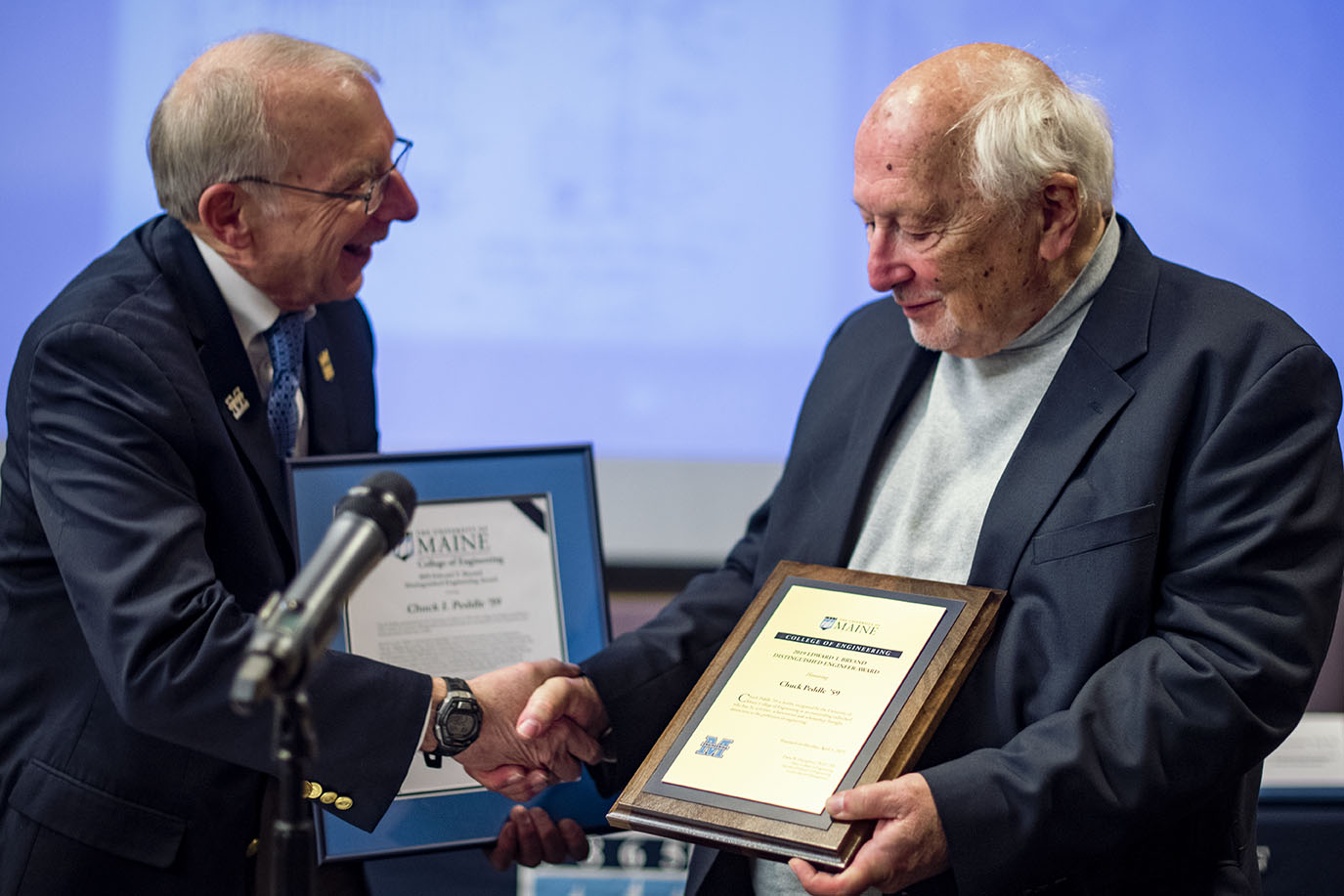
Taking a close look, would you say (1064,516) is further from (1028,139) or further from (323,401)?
(323,401)

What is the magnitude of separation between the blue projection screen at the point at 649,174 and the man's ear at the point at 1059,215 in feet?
5.23

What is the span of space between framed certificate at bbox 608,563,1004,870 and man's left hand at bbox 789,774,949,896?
0.02m

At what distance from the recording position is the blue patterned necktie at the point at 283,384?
2.46m

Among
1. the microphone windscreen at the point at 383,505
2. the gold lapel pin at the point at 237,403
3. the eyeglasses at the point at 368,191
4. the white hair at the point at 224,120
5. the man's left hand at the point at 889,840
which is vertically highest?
the white hair at the point at 224,120

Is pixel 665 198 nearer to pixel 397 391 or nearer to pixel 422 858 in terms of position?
pixel 397 391

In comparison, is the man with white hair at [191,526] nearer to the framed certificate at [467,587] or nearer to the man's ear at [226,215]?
the man's ear at [226,215]

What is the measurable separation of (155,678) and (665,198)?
7.10ft

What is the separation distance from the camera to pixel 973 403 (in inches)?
87.3

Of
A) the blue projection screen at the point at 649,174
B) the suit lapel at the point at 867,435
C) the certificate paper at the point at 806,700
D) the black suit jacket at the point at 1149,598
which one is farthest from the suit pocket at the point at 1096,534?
the blue projection screen at the point at 649,174

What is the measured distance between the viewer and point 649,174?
3.69 metres

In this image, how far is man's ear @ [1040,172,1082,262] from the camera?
2.06 metres

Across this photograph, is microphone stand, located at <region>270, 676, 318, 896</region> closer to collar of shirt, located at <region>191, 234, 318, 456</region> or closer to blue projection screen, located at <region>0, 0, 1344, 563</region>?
collar of shirt, located at <region>191, 234, 318, 456</region>

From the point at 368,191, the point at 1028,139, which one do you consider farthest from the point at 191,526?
the point at 1028,139

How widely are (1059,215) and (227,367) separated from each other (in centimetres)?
148
